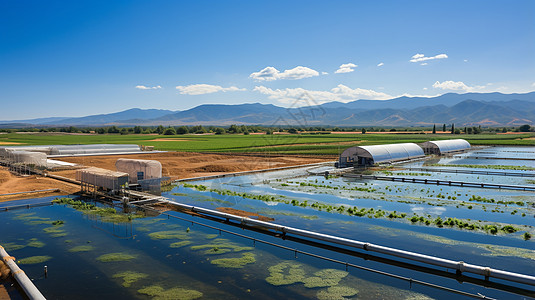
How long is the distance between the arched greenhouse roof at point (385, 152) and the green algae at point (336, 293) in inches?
1229

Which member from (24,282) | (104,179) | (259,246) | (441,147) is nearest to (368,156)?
(441,147)

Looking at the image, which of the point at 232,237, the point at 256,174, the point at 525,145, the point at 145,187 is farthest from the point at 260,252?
the point at 525,145

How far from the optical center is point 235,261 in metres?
13.5

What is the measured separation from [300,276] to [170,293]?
4.28 metres

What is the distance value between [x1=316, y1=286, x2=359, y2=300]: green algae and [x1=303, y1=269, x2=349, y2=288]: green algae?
340mm

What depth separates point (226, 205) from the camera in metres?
22.6

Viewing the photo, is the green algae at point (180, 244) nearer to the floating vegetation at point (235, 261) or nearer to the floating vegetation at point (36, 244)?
the floating vegetation at point (235, 261)

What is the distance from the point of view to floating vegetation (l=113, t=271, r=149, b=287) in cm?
1180

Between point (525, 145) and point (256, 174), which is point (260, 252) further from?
point (525, 145)

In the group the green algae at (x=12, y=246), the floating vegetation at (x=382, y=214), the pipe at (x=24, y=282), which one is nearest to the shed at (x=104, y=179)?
the floating vegetation at (x=382, y=214)

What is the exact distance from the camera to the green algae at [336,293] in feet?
35.3

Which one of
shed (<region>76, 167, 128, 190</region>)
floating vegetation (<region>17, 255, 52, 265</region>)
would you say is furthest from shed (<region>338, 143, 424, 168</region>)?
floating vegetation (<region>17, 255, 52, 265</region>)

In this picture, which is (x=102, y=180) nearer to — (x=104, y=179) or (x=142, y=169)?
(x=104, y=179)

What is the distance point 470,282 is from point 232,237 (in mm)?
9537
